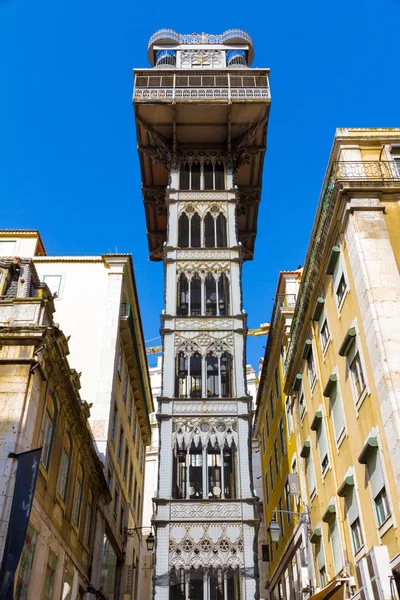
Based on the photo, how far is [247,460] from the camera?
28.6 metres

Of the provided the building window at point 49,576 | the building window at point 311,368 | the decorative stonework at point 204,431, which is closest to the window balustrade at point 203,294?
the decorative stonework at point 204,431

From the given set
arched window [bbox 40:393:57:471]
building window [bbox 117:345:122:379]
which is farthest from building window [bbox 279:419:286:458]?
arched window [bbox 40:393:57:471]

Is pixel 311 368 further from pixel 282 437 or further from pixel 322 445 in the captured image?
pixel 282 437

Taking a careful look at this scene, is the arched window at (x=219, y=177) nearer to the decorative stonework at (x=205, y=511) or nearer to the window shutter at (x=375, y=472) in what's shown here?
the decorative stonework at (x=205, y=511)

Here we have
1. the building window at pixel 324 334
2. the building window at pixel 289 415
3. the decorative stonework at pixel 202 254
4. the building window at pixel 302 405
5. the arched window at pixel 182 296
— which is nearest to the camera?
the building window at pixel 324 334

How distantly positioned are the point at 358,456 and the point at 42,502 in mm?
10776

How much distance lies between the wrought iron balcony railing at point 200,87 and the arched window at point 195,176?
4.49 meters

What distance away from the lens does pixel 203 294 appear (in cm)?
3497

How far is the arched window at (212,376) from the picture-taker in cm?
3161

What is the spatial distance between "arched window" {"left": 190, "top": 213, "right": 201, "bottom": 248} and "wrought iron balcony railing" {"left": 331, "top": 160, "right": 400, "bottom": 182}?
15670 millimetres

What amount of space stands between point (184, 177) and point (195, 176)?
775 millimetres

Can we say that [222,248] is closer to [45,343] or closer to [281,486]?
[281,486]

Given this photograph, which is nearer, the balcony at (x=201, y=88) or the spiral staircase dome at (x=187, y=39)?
the balcony at (x=201, y=88)

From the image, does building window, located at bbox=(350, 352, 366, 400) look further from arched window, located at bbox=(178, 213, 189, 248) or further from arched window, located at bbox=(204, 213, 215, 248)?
arched window, located at bbox=(178, 213, 189, 248)
